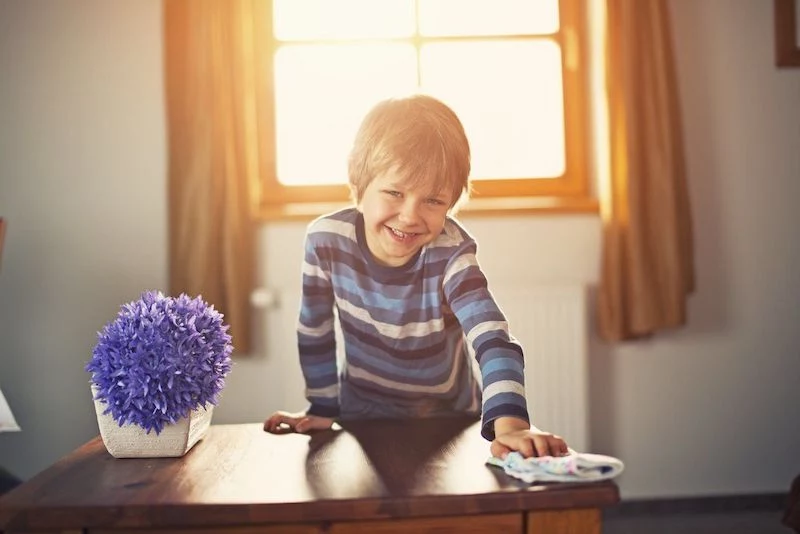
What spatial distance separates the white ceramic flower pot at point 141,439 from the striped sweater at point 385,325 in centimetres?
46

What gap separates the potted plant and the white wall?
165 centimetres

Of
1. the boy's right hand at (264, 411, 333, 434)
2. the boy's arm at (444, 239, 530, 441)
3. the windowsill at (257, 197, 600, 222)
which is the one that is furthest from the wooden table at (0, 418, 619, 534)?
the windowsill at (257, 197, 600, 222)

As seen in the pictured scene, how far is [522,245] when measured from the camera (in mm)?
3041

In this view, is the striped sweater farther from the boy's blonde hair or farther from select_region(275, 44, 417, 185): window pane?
select_region(275, 44, 417, 185): window pane

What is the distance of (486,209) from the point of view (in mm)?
3012

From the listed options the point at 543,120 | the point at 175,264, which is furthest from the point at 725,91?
the point at 175,264

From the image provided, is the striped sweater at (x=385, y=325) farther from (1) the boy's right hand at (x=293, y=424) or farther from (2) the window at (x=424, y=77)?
(2) the window at (x=424, y=77)

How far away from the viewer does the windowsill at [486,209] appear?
299 cm

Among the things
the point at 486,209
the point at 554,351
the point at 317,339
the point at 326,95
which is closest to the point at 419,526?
the point at 317,339

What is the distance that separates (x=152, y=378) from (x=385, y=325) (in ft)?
1.76

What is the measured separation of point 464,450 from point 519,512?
0.80ft

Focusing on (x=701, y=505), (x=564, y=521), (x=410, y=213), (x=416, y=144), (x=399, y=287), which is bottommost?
(x=701, y=505)

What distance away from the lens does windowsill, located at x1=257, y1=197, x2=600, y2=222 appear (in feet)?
9.80

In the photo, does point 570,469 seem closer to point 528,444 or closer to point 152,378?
point 528,444
